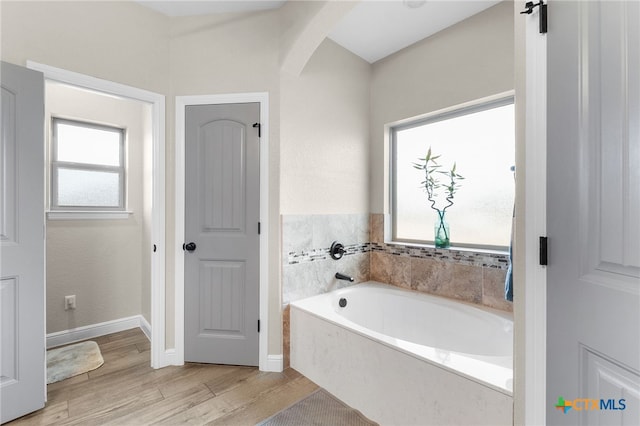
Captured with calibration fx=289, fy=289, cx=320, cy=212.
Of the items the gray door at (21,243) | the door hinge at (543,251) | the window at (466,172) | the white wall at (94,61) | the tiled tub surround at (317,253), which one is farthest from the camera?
the tiled tub surround at (317,253)

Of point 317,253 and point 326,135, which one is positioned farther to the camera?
point 326,135

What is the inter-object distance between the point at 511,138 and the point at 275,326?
7.28 feet

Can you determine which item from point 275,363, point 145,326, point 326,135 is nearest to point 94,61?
point 326,135

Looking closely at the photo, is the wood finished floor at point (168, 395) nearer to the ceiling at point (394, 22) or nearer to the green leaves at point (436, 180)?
the green leaves at point (436, 180)

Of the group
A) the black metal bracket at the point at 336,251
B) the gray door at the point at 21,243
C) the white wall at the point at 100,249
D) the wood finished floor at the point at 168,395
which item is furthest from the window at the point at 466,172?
the gray door at the point at 21,243

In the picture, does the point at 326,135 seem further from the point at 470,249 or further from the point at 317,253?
the point at 470,249

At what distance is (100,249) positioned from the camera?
281cm

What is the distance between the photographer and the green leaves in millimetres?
2400

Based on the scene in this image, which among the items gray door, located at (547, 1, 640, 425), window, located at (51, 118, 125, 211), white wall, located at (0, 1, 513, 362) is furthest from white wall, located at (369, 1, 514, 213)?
window, located at (51, 118, 125, 211)

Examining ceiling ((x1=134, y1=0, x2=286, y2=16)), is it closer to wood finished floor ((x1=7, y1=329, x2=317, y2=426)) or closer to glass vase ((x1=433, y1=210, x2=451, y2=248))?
glass vase ((x1=433, y1=210, x2=451, y2=248))

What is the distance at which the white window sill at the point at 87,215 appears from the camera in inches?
101

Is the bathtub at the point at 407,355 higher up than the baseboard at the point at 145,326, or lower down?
higher up

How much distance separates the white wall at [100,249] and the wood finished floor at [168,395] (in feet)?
2.27

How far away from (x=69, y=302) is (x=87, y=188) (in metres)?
1.07
